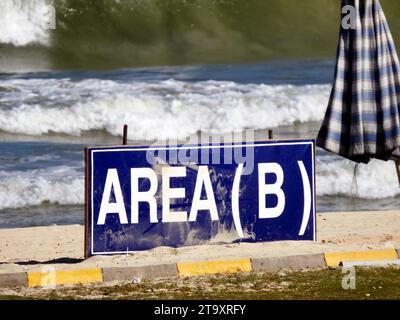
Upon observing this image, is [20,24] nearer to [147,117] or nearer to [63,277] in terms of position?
[147,117]

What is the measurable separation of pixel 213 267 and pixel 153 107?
10643mm

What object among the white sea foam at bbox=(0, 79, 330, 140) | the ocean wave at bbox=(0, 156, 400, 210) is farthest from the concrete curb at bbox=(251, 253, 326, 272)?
the white sea foam at bbox=(0, 79, 330, 140)

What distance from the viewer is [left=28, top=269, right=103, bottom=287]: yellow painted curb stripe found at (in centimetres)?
1019

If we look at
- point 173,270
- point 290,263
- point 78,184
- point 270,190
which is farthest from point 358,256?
point 78,184

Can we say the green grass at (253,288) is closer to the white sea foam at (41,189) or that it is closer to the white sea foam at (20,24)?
the white sea foam at (41,189)

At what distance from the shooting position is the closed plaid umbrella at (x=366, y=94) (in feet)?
34.6

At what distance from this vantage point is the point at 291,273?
1036 cm

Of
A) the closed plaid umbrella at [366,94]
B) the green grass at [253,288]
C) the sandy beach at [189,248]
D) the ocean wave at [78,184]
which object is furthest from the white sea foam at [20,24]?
the green grass at [253,288]

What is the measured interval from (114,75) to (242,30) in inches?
151

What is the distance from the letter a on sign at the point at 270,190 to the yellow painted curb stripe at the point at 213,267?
0.72 meters

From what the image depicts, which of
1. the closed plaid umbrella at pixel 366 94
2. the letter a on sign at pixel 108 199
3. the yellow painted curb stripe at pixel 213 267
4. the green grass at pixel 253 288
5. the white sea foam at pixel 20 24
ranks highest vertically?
the white sea foam at pixel 20 24

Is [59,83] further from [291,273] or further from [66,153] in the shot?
[291,273]

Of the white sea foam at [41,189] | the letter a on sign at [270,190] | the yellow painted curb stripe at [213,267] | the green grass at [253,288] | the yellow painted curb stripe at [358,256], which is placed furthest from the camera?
the white sea foam at [41,189]
